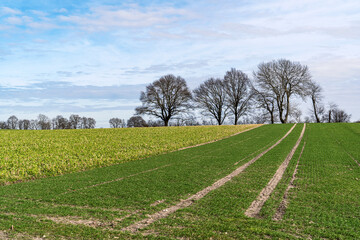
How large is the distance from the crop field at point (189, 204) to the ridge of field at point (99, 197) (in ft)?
0.08

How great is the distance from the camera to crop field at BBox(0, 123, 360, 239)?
228 inches

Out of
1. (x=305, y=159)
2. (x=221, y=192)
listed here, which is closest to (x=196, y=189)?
(x=221, y=192)

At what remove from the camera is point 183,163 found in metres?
14.2

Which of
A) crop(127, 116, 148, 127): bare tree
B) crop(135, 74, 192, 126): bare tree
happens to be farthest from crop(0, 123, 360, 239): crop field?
crop(127, 116, 148, 127): bare tree

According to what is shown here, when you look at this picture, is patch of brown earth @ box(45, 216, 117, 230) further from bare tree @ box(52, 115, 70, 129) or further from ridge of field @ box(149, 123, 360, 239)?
bare tree @ box(52, 115, 70, 129)

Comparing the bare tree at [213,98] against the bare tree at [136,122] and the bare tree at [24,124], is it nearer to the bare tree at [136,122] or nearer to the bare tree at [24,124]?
the bare tree at [136,122]

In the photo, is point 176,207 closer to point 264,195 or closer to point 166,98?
point 264,195

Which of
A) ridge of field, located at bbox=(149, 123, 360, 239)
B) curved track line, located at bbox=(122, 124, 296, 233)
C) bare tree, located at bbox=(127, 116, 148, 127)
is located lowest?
ridge of field, located at bbox=(149, 123, 360, 239)

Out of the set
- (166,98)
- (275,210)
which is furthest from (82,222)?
(166,98)

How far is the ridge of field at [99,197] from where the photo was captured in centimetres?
614

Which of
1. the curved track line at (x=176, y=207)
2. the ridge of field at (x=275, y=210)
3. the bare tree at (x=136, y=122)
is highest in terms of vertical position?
the bare tree at (x=136, y=122)

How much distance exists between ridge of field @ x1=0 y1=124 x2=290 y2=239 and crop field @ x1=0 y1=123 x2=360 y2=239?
24 millimetres

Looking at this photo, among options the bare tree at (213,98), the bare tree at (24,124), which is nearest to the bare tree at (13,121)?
the bare tree at (24,124)

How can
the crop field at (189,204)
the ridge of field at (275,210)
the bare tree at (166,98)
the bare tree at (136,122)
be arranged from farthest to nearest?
1. the bare tree at (136,122)
2. the bare tree at (166,98)
3. the crop field at (189,204)
4. the ridge of field at (275,210)
